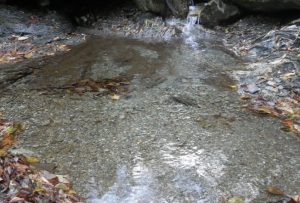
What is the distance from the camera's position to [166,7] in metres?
11.5

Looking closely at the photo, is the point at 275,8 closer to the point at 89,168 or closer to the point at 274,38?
the point at 274,38

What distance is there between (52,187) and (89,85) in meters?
3.10

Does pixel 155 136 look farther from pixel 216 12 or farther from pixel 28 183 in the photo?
pixel 216 12

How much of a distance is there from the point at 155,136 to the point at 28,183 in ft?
6.06

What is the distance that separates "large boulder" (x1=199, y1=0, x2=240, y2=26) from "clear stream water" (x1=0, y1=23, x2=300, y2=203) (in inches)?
127

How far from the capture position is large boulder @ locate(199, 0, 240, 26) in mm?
10617

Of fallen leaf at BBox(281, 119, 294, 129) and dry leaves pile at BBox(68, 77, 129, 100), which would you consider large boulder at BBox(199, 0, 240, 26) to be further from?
fallen leaf at BBox(281, 119, 294, 129)

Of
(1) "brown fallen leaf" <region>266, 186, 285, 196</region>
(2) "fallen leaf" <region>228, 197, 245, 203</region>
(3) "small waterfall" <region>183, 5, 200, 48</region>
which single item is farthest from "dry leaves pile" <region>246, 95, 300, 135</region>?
(3) "small waterfall" <region>183, 5, 200, 48</region>

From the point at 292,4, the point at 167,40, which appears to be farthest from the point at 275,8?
the point at 167,40

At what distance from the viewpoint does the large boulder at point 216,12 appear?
10.6 m

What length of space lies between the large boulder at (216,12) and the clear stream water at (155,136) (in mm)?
3233

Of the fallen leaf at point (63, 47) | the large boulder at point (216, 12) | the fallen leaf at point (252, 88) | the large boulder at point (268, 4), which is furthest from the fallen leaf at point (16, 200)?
the large boulder at point (216, 12)

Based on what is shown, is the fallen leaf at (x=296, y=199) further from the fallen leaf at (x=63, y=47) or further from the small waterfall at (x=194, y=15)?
the small waterfall at (x=194, y=15)

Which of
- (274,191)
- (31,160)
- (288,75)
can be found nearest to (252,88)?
(288,75)
